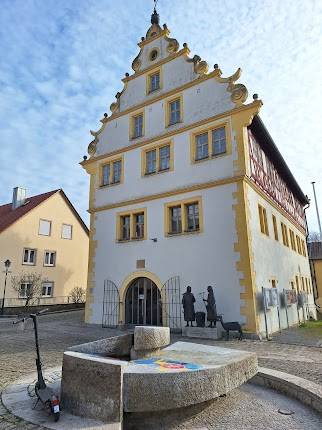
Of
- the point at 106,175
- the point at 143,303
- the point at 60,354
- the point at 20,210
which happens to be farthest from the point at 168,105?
the point at 20,210

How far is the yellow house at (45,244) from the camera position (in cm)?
2633

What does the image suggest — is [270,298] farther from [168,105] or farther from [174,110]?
[168,105]

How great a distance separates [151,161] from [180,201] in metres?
3.03

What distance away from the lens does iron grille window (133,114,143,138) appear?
17.1 meters

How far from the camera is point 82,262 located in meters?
33.1

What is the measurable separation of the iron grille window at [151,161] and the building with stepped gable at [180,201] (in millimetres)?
71

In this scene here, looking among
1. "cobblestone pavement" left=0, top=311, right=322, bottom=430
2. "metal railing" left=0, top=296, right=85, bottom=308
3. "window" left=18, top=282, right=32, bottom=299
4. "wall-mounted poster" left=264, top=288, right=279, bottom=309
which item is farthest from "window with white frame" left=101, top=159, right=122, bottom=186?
"metal railing" left=0, top=296, right=85, bottom=308

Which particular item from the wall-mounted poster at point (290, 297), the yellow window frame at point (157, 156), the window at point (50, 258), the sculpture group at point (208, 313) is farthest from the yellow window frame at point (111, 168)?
the window at point (50, 258)

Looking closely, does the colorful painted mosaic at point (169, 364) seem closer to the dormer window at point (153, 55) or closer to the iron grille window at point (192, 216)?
the iron grille window at point (192, 216)

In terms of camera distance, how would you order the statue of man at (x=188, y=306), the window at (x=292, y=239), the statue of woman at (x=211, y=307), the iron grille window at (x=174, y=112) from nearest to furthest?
the statue of woman at (x=211, y=307) → the statue of man at (x=188, y=306) → the iron grille window at (x=174, y=112) → the window at (x=292, y=239)

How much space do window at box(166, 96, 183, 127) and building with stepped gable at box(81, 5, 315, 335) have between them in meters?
0.07

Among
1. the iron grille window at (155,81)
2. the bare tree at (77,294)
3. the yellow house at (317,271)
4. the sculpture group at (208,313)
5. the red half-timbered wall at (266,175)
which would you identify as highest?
the iron grille window at (155,81)

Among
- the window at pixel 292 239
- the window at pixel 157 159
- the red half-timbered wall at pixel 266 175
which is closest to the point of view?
the red half-timbered wall at pixel 266 175

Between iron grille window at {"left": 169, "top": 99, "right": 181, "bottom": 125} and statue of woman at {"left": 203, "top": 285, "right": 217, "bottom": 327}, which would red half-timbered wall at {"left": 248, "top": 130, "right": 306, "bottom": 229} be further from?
statue of woman at {"left": 203, "top": 285, "right": 217, "bottom": 327}
